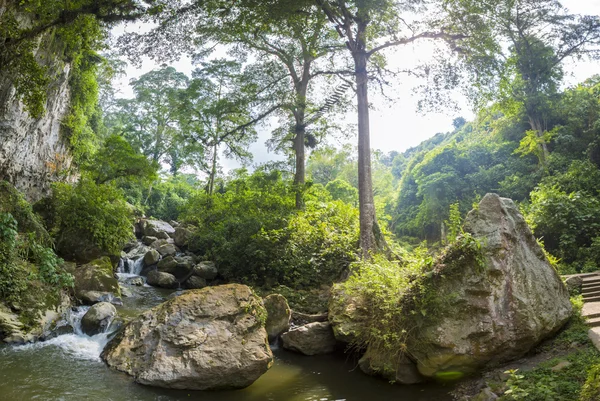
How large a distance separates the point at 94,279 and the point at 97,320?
124 inches

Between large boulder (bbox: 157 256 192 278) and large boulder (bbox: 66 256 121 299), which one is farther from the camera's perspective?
large boulder (bbox: 157 256 192 278)

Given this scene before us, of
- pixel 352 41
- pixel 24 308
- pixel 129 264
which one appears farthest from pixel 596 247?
pixel 129 264

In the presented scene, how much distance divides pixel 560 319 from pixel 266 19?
33.4 feet

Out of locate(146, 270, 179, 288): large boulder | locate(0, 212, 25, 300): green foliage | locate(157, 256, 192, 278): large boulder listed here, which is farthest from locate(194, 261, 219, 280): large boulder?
locate(0, 212, 25, 300): green foliage

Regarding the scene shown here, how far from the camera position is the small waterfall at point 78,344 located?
681 centimetres

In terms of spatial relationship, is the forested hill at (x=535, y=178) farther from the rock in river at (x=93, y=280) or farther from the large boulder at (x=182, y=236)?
the large boulder at (x=182, y=236)

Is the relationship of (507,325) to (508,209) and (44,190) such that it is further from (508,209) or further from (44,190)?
(44,190)

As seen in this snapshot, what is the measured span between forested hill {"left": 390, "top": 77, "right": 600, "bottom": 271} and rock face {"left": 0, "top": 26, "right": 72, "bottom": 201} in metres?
16.2

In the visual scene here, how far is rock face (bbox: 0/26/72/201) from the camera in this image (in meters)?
12.7

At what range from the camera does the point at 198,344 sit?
5.98 meters

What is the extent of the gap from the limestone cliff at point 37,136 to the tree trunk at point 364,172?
11.3 m

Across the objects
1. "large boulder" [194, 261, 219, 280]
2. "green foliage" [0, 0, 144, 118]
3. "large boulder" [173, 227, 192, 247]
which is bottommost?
"large boulder" [194, 261, 219, 280]

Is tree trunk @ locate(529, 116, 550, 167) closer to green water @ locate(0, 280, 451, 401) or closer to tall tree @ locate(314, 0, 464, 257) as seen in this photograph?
tall tree @ locate(314, 0, 464, 257)

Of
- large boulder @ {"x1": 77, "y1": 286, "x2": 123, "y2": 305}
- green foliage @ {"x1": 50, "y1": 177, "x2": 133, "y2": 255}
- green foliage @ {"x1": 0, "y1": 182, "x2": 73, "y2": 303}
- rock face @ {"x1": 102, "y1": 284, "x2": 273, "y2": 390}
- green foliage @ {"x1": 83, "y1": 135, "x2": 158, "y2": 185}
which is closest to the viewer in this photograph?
rock face @ {"x1": 102, "y1": 284, "x2": 273, "y2": 390}
